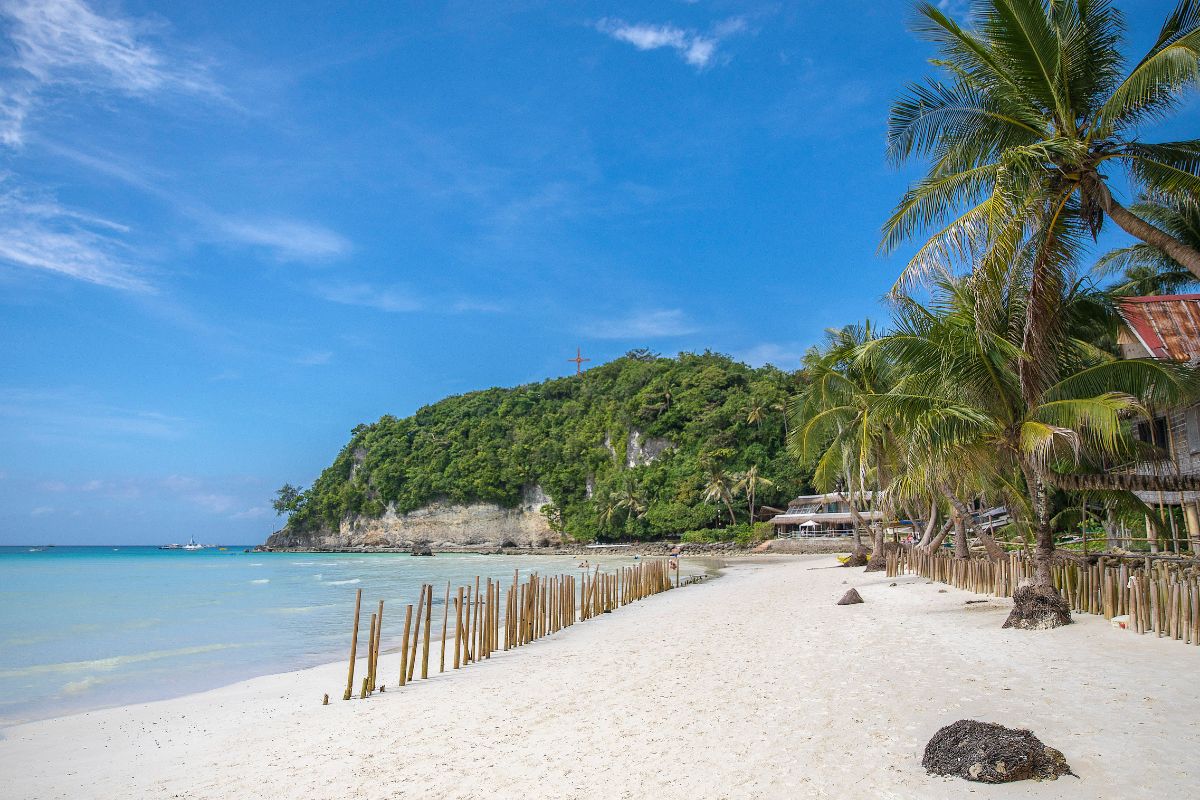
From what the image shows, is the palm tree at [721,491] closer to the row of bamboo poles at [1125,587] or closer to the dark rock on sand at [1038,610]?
the row of bamboo poles at [1125,587]

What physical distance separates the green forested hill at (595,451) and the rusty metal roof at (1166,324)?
1611 inches

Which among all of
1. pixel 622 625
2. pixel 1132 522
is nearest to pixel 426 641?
pixel 622 625

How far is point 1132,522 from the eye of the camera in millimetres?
18609

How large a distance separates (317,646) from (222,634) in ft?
11.8

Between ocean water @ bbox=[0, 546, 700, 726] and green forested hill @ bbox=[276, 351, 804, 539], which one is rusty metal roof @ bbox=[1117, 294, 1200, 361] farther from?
green forested hill @ bbox=[276, 351, 804, 539]

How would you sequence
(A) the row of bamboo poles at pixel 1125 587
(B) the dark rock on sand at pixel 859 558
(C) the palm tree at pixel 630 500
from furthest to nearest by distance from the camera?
1. (C) the palm tree at pixel 630 500
2. (B) the dark rock on sand at pixel 859 558
3. (A) the row of bamboo poles at pixel 1125 587

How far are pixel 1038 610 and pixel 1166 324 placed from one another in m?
6.17

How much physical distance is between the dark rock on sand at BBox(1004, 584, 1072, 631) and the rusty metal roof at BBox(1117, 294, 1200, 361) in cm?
442

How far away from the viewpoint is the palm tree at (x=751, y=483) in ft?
172

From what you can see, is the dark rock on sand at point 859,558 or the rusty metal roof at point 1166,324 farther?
the dark rock on sand at point 859,558

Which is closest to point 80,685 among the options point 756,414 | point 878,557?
point 878,557

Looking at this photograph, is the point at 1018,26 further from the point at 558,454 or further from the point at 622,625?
the point at 558,454

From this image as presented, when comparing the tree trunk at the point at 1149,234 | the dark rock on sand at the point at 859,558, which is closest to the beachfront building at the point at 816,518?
the dark rock on sand at the point at 859,558

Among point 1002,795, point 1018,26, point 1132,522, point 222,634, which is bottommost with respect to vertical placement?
point 222,634
